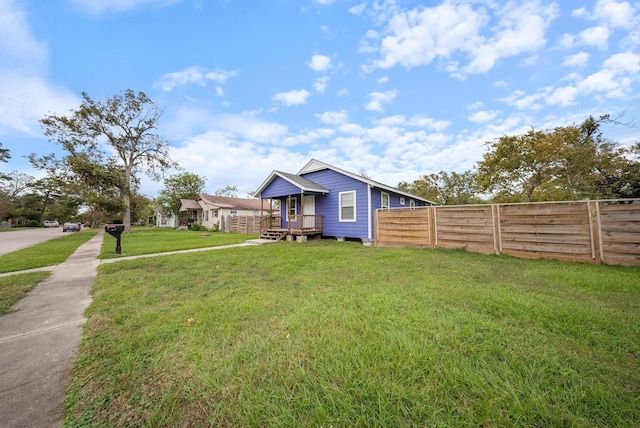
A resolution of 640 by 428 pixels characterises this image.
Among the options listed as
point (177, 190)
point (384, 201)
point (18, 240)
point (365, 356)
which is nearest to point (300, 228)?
point (384, 201)

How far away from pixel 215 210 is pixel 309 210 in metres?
17.6

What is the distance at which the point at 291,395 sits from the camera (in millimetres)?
1633

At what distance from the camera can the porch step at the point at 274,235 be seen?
12.5m

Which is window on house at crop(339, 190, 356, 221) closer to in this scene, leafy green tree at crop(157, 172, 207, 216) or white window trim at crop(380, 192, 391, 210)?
white window trim at crop(380, 192, 391, 210)

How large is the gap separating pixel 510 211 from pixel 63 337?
10.2 metres

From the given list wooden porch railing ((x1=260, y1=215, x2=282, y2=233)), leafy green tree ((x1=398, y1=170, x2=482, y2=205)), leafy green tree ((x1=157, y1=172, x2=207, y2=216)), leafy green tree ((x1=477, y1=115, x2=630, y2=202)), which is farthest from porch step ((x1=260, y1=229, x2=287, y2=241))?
leafy green tree ((x1=157, y1=172, x2=207, y2=216))

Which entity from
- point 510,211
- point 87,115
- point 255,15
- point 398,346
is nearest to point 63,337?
point 398,346

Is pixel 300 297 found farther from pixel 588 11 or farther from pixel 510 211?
pixel 588 11

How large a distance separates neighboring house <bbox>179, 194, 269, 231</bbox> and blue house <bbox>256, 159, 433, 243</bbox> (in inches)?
412

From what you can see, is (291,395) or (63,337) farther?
(63,337)

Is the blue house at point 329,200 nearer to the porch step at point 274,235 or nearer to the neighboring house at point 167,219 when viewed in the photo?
the porch step at point 274,235

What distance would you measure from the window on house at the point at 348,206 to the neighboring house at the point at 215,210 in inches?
509

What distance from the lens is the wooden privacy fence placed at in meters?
5.54

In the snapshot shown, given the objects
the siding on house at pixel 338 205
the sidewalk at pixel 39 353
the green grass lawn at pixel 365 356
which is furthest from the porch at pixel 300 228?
the sidewalk at pixel 39 353
